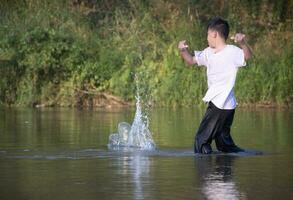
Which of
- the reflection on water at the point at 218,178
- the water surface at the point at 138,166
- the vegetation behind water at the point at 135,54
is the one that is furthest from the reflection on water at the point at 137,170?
the vegetation behind water at the point at 135,54

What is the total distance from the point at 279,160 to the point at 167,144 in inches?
118

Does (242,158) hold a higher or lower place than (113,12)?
lower

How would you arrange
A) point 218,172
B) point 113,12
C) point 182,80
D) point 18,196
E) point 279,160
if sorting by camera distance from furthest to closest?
point 113,12
point 182,80
point 279,160
point 218,172
point 18,196

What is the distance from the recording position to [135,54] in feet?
99.8

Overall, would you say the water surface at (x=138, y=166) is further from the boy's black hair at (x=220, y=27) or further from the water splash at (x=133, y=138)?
the boy's black hair at (x=220, y=27)

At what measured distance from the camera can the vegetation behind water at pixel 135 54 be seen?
28625 millimetres

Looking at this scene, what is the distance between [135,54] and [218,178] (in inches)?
791

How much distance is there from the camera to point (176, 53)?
29672mm

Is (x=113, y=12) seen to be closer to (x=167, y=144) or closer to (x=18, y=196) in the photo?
(x=167, y=144)

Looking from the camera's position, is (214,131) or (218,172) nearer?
(218,172)

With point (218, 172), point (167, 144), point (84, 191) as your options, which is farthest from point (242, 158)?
point (84, 191)

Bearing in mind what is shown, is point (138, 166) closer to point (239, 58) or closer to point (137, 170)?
point (137, 170)

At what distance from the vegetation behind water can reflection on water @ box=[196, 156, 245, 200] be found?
1560cm

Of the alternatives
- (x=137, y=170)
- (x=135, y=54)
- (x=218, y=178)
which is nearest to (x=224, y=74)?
(x=137, y=170)
